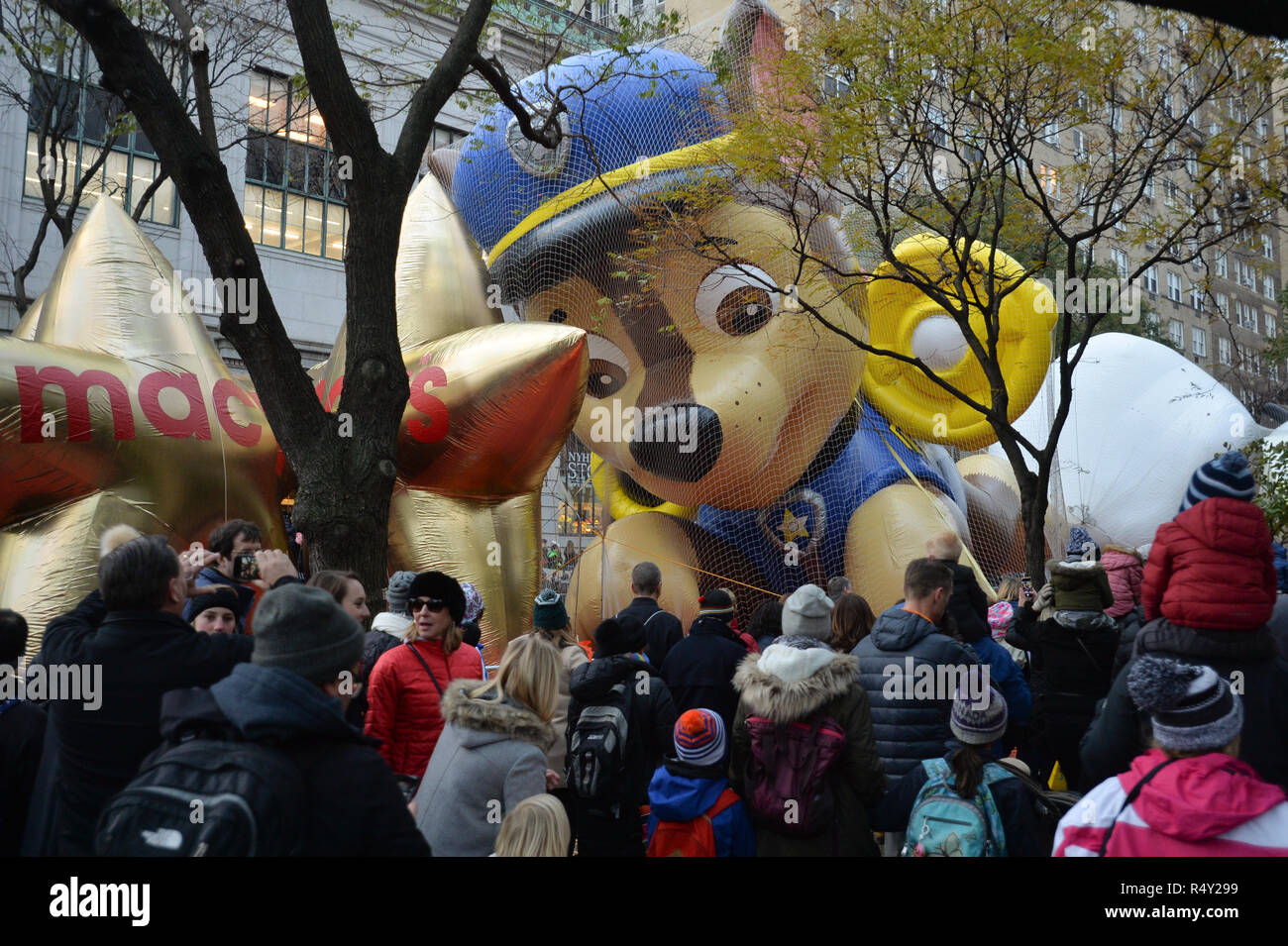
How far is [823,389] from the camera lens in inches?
396

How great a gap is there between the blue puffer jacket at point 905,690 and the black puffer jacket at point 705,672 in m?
1.13

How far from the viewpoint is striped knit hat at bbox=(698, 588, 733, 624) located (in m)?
5.75

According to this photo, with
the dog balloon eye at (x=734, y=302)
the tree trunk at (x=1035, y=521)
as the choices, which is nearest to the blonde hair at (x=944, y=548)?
the tree trunk at (x=1035, y=521)

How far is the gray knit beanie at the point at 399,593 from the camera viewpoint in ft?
17.7

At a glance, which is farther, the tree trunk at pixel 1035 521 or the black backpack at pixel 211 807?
the tree trunk at pixel 1035 521

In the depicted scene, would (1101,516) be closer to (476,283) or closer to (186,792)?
(476,283)

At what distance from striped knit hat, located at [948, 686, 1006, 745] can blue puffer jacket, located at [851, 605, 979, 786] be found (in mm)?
724

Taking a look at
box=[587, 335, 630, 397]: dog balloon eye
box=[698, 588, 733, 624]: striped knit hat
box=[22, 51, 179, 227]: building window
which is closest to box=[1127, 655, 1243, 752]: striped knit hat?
box=[698, 588, 733, 624]: striped knit hat

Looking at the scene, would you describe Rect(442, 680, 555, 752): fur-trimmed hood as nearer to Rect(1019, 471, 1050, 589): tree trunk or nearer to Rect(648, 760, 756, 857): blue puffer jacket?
Rect(648, 760, 756, 857): blue puffer jacket

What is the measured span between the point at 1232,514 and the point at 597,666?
2411 millimetres

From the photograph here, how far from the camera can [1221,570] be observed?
3.54 meters

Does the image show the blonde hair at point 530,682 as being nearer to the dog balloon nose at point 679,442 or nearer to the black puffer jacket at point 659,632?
the black puffer jacket at point 659,632
